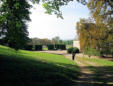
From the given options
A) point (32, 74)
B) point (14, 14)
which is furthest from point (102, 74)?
point (14, 14)

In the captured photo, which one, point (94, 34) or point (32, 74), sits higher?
point (94, 34)

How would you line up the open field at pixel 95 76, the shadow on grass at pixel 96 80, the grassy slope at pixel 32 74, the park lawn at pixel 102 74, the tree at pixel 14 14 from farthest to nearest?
the tree at pixel 14 14
the park lawn at pixel 102 74
the open field at pixel 95 76
the shadow on grass at pixel 96 80
the grassy slope at pixel 32 74

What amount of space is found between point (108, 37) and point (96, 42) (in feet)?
12.1

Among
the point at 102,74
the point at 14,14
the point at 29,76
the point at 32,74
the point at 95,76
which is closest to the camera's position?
the point at 29,76

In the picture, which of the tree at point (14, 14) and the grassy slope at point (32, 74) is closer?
the grassy slope at point (32, 74)

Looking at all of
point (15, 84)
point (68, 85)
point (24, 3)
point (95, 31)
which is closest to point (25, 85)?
point (15, 84)

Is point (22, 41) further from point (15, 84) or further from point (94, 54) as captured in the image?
point (94, 54)

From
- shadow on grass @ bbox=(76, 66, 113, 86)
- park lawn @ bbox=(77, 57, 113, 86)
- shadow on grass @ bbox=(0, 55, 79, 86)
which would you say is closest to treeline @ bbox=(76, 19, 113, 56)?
park lawn @ bbox=(77, 57, 113, 86)

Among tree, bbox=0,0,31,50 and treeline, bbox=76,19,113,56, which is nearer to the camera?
tree, bbox=0,0,31,50

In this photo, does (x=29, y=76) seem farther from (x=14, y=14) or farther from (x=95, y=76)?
(x=95, y=76)

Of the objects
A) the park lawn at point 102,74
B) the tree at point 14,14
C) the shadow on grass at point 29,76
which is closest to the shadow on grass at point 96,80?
the park lawn at point 102,74

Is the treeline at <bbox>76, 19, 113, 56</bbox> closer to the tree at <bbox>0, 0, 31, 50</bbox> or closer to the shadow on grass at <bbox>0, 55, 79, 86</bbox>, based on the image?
the shadow on grass at <bbox>0, 55, 79, 86</bbox>

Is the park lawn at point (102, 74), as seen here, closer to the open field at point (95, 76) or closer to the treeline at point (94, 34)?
the open field at point (95, 76)

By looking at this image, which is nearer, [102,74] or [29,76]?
[29,76]
